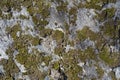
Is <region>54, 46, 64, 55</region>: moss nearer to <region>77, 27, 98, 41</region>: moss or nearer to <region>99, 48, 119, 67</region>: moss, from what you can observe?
<region>77, 27, 98, 41</region>: moss

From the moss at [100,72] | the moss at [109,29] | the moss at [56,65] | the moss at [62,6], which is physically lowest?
the moss at [100,72]

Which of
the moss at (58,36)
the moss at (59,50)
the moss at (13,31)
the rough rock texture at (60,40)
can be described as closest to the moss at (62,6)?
the rough rock texture at (60,40)

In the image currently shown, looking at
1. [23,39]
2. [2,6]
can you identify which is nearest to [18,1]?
[2,6]

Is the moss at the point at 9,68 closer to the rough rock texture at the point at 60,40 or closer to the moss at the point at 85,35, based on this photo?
the rough rock texture at the point at 60,40

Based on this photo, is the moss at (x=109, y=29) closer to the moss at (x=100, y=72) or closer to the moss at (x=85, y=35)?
the moss at (x=85, y=35)

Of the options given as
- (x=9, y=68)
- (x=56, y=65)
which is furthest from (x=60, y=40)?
(x=9, y=68)

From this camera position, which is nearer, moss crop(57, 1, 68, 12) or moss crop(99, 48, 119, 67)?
moss crop(99, 48, 119, 67)

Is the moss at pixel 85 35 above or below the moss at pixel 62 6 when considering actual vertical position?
below

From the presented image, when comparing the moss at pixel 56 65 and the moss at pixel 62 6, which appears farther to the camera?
the moss at pixel 62 6

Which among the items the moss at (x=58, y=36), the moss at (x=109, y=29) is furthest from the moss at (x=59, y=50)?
the moss at (x=109, y=29)

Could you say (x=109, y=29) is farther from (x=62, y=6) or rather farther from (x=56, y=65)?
(x=56, y=65)

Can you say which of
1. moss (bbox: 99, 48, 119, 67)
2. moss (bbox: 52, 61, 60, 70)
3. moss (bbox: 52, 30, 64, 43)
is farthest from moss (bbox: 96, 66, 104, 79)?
moss (bbox: 52, 30, 64, 43)
